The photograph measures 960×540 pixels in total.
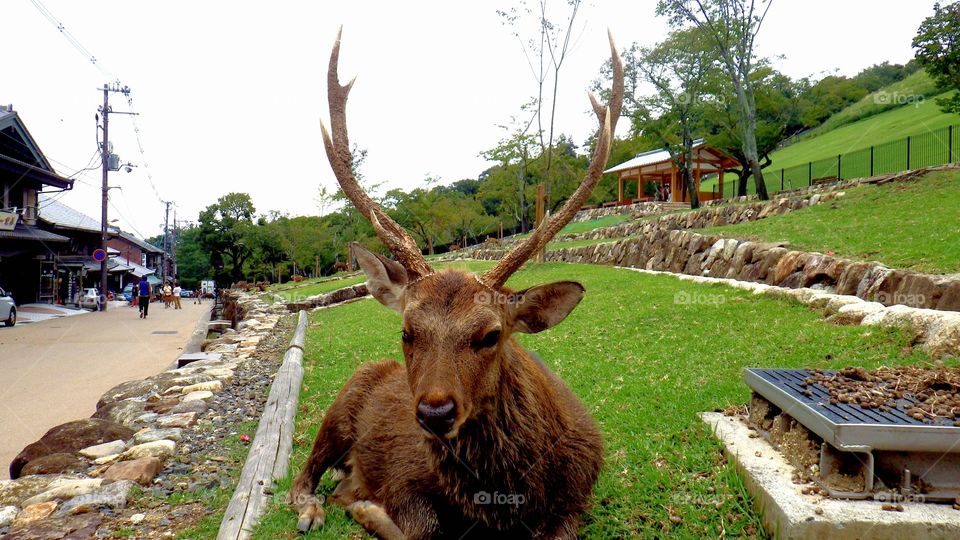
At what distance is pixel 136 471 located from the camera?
4.88 meters

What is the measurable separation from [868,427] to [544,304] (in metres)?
1.73

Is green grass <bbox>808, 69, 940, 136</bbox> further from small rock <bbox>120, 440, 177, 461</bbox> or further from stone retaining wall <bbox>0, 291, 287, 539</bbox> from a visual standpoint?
small rock <bbox>120, 440, 177, 461</bbox>

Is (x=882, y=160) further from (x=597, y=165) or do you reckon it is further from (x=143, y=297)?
(x=143, y=297)

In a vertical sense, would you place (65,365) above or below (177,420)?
below

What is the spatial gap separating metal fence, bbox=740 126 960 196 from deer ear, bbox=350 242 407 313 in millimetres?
24980

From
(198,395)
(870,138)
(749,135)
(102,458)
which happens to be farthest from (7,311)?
(870,138)

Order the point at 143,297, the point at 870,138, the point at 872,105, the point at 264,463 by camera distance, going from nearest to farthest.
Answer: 1. the point at 264,463
2. the point at 143,297
3. the point at 870,138
4. the point at 872,105

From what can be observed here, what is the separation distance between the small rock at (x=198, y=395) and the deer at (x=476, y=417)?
443 centimetres

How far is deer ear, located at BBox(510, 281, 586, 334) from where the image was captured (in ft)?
11.1

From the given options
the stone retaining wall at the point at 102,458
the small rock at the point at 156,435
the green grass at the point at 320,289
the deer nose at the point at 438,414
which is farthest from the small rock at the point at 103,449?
the green grass at the point at 320,289

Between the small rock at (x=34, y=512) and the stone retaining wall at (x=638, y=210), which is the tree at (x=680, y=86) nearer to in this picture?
the stone retaining wall at (x=638, y=210)

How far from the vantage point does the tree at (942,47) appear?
16.1 meters

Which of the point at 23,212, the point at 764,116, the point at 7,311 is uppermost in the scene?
the point at 764,116

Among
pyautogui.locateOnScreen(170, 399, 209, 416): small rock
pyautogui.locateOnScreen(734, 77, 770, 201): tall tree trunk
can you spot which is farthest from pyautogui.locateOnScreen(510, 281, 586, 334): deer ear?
pyautogui.locateOnScreen(734, 77, 770, 201): tall tree trunk
